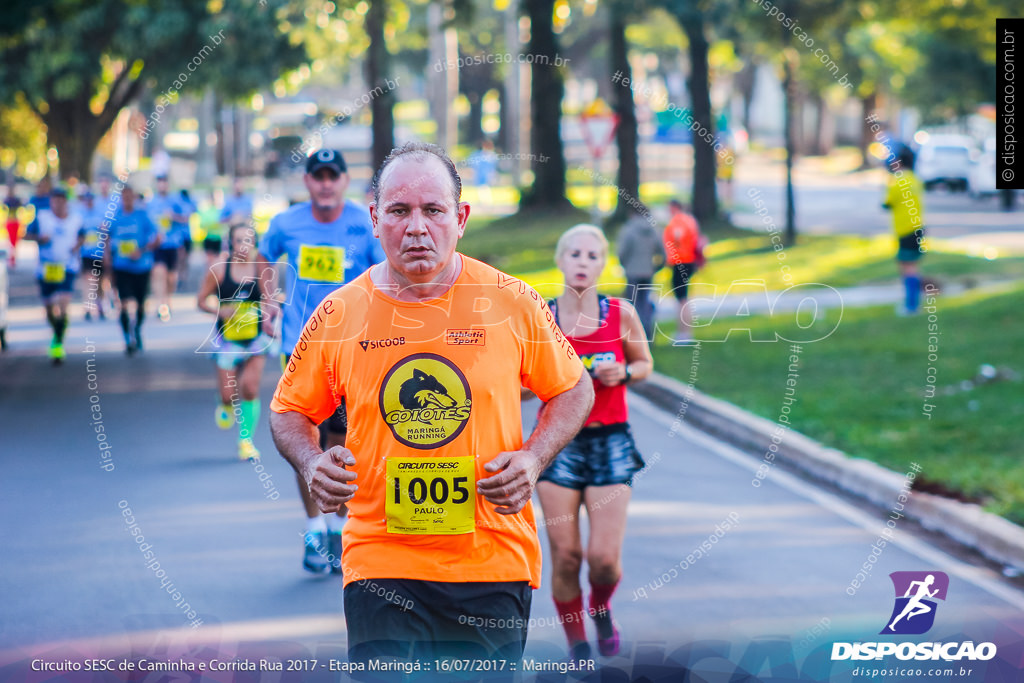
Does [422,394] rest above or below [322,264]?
below

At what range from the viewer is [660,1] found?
24.8 m

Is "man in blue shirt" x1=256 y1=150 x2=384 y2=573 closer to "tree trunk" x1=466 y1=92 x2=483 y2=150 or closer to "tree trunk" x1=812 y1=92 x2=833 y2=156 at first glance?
"tree trunk" x1=466 y1=92 x2=483 y2=150

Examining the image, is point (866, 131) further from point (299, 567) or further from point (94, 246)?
point (299, 567)

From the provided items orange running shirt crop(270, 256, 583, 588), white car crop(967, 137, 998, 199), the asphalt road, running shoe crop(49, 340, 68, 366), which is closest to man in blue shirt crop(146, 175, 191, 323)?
running shoe crop(49, 340, 68, 366)

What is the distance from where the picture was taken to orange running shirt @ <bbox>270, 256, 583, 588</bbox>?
3.46 metres

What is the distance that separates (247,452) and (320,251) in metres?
3.51

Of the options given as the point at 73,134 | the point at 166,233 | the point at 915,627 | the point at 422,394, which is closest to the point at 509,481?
the point at 422,394

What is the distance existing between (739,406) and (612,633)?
648cm

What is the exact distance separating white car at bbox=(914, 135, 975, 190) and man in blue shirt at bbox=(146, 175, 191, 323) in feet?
100

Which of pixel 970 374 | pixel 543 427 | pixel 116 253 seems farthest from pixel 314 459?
pixel 116 253

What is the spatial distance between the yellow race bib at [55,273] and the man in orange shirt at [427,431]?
41.5 feet

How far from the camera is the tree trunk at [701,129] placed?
28.9 metres

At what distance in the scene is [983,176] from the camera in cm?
4028

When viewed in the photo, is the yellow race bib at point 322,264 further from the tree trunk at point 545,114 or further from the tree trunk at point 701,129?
the tree trunk at point 701,129
